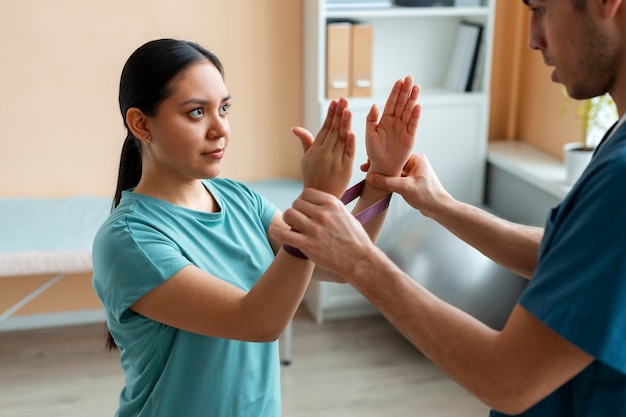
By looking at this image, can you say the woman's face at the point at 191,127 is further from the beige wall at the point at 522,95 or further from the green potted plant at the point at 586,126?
the beige wall at the point at 522,95

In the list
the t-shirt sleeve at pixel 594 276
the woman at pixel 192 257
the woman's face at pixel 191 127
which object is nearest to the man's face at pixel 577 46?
the t-shirt sleeve at pixel 594 276

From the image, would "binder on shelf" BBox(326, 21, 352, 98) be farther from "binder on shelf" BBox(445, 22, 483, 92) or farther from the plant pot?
the plant pot

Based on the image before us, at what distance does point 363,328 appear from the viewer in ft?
11.6

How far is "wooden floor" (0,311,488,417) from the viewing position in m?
2.93

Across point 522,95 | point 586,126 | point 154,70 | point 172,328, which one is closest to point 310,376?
point 586,126

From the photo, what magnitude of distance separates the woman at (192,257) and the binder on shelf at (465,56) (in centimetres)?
208

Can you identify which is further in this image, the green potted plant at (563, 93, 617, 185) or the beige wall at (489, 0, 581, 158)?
the beige wall at (489, 0, 581, 158)

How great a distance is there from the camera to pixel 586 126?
10.2 ft

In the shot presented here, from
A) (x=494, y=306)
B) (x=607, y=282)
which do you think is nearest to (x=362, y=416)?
(x=494, y=306)

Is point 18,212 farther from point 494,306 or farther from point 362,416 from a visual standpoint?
point 494,306

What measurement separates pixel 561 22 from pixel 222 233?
0.70m

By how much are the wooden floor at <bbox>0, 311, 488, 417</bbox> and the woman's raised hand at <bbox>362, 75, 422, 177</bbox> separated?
1.55 meters

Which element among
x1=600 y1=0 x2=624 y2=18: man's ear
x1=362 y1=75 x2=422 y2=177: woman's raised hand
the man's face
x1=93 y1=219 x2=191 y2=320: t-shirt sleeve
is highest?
x1=600 y1=0 x2=624 y2=18: man's ear

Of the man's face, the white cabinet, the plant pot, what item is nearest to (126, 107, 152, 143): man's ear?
the man's face
